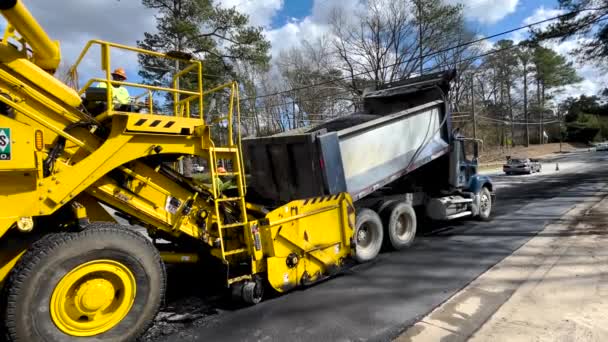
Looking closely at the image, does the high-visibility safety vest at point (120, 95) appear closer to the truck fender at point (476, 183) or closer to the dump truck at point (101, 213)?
the dump truck at point (101, 213)

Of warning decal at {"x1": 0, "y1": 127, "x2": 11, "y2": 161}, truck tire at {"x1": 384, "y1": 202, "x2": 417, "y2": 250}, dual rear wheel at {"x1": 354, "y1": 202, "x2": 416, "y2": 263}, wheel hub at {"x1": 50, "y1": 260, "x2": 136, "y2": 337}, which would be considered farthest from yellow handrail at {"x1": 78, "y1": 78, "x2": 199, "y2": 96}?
truck tire at {"x1": 384, "y1": 202, "x2": 417, "y2": 250}

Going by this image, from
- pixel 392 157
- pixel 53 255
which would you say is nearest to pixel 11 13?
pixel 53 255

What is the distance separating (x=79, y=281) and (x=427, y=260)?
Result: 461 cm

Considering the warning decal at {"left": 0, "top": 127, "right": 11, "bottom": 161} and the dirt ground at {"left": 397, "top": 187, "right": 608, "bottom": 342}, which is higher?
the warning decal at {"left": 0, "top": 127, "right": 11, "bottom": 161}

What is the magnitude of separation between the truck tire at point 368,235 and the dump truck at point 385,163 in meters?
0.02

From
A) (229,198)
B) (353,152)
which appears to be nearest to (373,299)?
(229,198)

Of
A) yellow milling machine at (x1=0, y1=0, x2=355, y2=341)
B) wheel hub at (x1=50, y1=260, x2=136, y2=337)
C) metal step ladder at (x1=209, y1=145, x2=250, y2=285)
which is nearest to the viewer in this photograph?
yellow milling machine at (x1=0, y1=0, x2=355, y2=341)

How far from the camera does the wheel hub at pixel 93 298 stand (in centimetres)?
313

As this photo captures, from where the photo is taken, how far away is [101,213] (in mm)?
3992

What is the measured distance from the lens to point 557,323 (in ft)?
12.0

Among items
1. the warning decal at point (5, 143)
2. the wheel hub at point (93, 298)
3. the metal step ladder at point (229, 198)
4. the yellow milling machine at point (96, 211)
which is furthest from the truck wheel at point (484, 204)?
the warning decal at point (5, 143)

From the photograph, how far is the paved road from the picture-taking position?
12.2 feet

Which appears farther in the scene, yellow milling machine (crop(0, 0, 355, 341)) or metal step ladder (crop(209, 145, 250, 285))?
metal step ladder (crop(209, 145, 250, 285))

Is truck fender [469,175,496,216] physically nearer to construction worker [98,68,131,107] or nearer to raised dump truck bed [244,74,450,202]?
raised dump truck bed [244,74,450,202]
